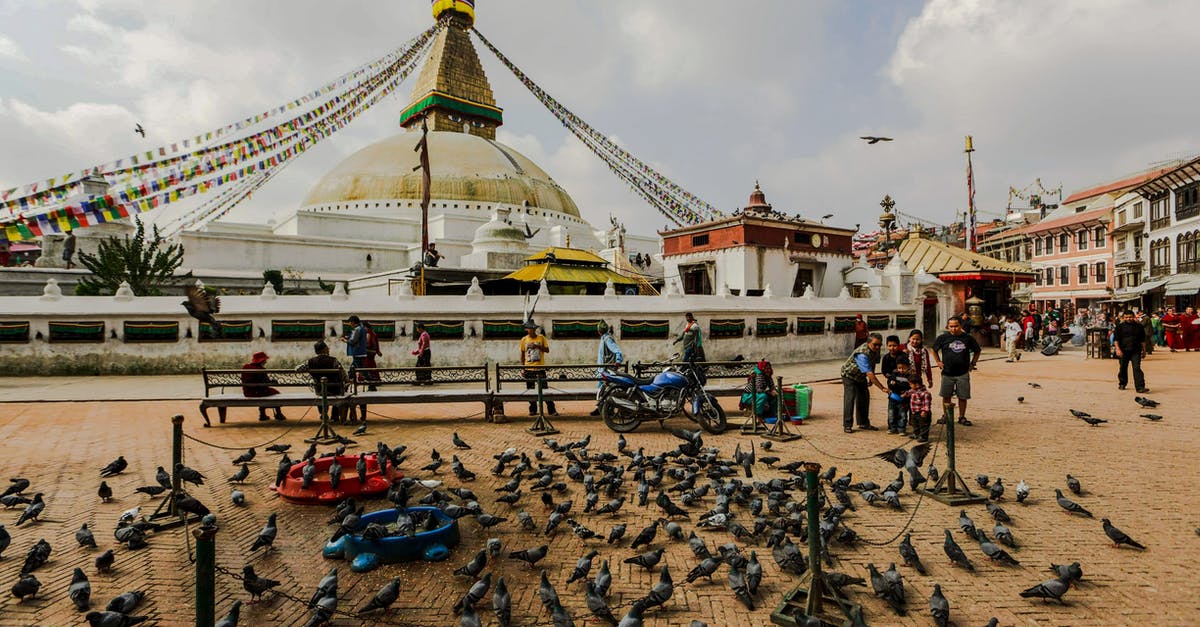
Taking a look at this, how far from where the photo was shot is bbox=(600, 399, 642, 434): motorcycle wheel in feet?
30.2

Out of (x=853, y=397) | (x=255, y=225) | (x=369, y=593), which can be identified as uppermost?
(x=255, y=225)

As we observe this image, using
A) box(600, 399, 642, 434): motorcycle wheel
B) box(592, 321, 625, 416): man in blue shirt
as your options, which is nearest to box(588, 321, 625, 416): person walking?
box(592, 321, 625, 416): man in blue shirt

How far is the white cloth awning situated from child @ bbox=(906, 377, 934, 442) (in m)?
28.5

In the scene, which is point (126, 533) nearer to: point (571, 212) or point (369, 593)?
point (369, 593)

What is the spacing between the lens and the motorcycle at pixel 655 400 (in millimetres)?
9141

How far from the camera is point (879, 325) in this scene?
22078mm

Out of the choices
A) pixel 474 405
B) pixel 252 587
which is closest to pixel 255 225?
pixel 474 405

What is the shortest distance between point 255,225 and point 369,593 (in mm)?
35062

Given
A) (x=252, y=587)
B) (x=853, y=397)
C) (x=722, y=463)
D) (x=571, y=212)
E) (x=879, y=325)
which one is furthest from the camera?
(x=571, y=212)

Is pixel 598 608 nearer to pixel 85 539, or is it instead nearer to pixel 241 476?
pixel 85 539

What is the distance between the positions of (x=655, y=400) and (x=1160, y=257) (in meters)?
38.0

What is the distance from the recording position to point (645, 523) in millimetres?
5398

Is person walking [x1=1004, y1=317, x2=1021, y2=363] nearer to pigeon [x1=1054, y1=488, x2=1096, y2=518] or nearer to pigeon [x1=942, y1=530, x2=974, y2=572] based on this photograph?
pigeon [x1=1054, y1=488, x2=1096, y2=518]

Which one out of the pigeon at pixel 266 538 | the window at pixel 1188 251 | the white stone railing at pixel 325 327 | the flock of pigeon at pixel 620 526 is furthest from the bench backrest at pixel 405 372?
the window at pixel 1188 251
